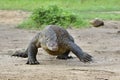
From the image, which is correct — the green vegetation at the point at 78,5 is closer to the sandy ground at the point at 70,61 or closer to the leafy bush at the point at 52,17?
the leafy bush at the point at 52,17

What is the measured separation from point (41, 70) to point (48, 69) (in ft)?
0.65

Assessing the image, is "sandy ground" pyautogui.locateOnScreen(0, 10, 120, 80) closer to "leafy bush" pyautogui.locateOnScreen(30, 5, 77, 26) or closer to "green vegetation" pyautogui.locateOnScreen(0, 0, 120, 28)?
"leafy bush" pyautogui.locateOnScreen(30, 5, 77, 26)

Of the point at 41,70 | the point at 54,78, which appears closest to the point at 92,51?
the point at 41,70

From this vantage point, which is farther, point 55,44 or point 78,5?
point 78,5

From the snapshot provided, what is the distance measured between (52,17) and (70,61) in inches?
304

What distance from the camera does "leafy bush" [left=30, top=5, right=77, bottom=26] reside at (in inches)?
685

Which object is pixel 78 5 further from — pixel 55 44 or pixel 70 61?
pixel 55 44

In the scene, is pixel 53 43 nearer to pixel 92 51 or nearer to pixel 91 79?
pixel 91 79

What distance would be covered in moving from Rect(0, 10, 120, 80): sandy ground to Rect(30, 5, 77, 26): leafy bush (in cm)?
114

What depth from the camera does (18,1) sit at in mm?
27891

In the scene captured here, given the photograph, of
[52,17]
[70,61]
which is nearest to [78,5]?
[52,17]

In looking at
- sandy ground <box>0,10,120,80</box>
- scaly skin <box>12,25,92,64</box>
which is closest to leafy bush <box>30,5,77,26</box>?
sandy ground <box>0,10,120,80</box>

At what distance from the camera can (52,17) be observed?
17.4 meters

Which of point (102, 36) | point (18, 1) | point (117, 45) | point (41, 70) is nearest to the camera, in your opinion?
point (41, 70)
